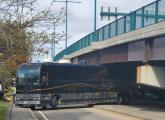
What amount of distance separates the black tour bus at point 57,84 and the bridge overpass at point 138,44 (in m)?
2.27

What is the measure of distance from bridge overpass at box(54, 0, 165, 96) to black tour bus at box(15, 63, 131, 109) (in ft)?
7.45

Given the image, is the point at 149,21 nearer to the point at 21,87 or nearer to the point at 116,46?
the point at 116,46

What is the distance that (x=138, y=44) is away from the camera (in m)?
39.8

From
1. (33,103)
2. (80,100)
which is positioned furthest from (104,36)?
(33,103)

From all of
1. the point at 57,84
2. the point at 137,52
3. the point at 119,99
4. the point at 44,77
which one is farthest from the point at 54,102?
the point at 119,99

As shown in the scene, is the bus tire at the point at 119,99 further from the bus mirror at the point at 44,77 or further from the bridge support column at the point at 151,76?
the bridge support column at the point at 151,76

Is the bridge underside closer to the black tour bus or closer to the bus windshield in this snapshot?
the black tour bus

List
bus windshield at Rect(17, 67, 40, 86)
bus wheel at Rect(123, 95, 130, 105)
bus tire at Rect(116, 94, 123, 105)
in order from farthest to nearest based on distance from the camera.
→ bus wheel at Rect(123, 95, 130, 105), bus tire at Rect(116, 94, 123, 105), bus windshield at Rect(17, 67, 40, 86)

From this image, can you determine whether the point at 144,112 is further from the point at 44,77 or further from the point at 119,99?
the point at 119,99

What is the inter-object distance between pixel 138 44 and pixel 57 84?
758cm

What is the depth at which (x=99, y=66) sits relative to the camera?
49.0 m

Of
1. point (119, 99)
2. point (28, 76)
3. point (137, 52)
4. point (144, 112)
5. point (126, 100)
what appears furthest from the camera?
point (126, 100)

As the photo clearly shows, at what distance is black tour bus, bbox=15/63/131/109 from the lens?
4322 cm

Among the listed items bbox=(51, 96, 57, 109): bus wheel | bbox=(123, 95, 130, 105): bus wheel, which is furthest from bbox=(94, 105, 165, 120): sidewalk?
bbox=(123, 95, 130, 105): bus wheel
